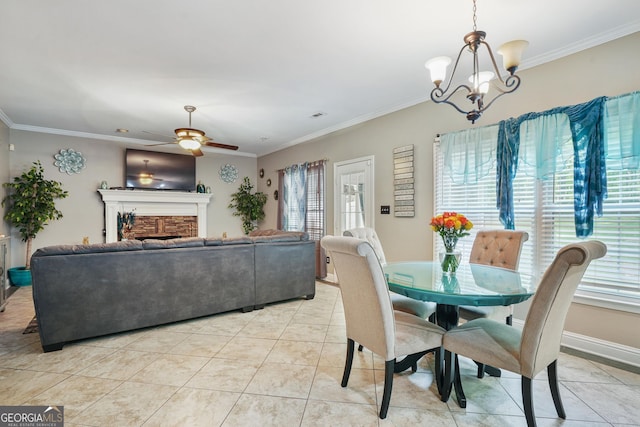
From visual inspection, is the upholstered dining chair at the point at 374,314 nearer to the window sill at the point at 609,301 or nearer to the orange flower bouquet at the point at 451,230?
the orange flower bouquet at the point at 451,230

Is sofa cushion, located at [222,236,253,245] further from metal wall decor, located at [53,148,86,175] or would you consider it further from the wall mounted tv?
metal wall decor, located at [53,148,86,175]

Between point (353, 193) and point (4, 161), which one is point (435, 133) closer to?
point (353, 193)

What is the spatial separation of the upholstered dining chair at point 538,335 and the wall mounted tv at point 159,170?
598 centimetres

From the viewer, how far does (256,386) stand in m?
2.11

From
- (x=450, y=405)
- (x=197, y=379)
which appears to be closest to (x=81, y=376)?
(x=197, y=379)

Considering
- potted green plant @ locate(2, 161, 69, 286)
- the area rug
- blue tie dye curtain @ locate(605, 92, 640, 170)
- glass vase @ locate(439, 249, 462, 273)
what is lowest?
the area rug

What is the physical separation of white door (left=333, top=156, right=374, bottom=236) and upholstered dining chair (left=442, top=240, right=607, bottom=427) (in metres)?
2.84

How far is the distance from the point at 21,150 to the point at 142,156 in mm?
1733

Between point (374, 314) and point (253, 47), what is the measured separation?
2.42m

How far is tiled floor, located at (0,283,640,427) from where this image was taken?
1.79 m

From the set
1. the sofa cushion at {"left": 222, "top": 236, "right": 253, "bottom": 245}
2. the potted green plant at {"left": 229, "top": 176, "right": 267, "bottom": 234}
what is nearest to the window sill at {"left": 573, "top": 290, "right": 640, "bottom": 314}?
the sofa cushion at {"left": 222, "top": 236, "right": 253, "bottom": 245}

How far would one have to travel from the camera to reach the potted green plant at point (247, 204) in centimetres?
711

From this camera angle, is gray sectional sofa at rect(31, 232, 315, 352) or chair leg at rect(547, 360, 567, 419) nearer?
chair leg at rect(547, 360, 567, 419)

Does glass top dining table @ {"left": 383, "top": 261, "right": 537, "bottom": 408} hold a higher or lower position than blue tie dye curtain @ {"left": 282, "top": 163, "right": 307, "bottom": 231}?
lower
